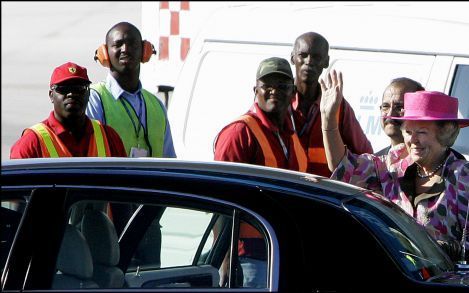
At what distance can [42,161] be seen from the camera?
4.72 m

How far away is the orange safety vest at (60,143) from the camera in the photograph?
6.08 meters

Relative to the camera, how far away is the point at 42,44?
56.7 ft

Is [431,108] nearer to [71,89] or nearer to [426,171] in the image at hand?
[426,171]

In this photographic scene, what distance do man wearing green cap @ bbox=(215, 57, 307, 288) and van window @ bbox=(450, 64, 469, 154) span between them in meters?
0.94

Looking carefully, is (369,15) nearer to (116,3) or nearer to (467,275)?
(467,275)

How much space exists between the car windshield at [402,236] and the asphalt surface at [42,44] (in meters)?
7.84

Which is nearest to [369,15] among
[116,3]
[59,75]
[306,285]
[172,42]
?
[59,75]

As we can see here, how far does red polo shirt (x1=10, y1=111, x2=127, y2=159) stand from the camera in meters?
6.06

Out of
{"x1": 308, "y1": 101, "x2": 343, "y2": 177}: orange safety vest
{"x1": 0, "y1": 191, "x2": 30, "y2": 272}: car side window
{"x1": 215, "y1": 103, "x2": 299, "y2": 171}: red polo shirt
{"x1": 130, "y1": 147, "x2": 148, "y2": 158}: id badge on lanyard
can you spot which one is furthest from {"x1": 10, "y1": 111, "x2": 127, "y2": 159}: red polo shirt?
{"x1": 0, "y1": 191, "x2": 30, "y2": 272}: car side window

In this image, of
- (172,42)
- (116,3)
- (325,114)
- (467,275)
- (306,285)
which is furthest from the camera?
(116,3)

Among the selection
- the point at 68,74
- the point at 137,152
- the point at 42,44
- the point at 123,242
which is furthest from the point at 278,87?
the point at 42,44

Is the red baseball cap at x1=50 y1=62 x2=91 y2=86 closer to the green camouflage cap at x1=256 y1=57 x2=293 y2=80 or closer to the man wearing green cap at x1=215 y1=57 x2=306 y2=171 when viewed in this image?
the man wearing green cap at x1=215 y1=57 x2=306 y2=171

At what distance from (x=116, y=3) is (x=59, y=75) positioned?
13.0 meters

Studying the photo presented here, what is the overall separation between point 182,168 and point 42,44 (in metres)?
13.0
